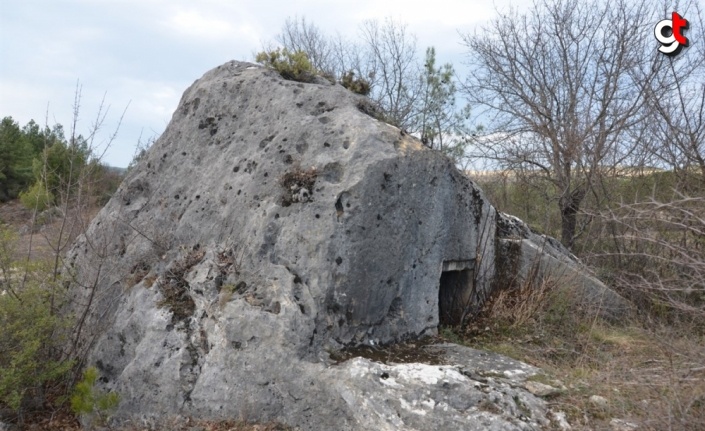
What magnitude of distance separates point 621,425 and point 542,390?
71cm

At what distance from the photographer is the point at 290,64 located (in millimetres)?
7785

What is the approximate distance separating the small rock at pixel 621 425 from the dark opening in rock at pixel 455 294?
2.71 metres

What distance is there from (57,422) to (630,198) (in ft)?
32.2

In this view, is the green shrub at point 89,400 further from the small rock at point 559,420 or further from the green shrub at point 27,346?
the small rock at point 559,420

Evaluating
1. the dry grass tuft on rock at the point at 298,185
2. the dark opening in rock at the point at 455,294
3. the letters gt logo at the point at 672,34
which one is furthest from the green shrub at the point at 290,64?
the letters gt logo at the point at 672,34

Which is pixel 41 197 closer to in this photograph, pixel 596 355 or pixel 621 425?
pixel 596 355

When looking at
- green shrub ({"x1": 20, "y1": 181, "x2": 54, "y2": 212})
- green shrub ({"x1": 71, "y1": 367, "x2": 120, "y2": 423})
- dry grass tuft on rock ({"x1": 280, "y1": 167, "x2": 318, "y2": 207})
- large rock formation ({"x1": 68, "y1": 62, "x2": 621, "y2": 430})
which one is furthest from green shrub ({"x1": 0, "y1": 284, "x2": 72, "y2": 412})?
dry grass tuft on rock ({"x1": 280, "y1": 167, "x2": 318, "y2": 207})

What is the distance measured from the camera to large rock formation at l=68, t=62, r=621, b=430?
15.7 ft

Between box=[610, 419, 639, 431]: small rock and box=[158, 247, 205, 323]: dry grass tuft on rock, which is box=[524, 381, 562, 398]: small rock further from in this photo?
box=[158, 247, 205, 323]: dry grass tuft on rock

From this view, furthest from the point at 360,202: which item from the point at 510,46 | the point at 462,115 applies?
the point at 462,115

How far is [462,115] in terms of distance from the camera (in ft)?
55.4

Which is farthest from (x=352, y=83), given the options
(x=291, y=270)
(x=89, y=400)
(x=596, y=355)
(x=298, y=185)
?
(x=89, y=400)

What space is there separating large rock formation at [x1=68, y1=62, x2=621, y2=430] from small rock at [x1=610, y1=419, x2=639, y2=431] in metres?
0.56

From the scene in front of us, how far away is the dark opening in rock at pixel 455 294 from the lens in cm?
698
